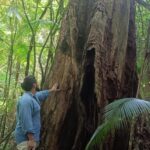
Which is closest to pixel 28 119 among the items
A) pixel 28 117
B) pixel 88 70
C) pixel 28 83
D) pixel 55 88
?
pixel 28 117

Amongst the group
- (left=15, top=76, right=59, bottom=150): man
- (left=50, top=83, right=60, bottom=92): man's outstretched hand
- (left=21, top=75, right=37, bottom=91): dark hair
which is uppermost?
(left=21, top=75, right=37, bottom=91): dark hair

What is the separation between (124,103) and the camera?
3.52m

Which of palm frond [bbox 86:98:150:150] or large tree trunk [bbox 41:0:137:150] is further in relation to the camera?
large tree trunk [bbox 41:0:137:150]

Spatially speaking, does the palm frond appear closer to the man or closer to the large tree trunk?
the large tree trunk

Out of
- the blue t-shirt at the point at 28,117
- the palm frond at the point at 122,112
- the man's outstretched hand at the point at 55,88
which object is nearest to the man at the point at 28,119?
the blue t-shirt at the point at 28,117

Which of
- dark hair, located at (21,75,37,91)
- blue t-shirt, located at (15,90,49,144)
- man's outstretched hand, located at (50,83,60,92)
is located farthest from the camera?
man's outstretched hand, located at (50,83,60,92)

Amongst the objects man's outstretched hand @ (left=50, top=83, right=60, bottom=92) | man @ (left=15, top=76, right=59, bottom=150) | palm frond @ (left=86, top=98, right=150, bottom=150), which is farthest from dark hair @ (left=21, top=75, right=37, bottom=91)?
palm frond @ (left=86, top=98, right=150, bottom=150)

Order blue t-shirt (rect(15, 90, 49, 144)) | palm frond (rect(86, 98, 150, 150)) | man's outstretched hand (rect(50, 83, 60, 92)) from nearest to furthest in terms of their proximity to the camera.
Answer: palm frond (rect(86, 98, 150, 150)), blue t-shirt (rect(15, 90, 49, 144)), man's outstretched hand (rect(50, 83, 60, 92))

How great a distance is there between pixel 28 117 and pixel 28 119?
0.02 meters

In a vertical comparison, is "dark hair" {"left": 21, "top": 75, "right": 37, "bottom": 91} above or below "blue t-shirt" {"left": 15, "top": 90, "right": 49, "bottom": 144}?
above

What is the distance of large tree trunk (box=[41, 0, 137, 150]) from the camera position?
4289mm

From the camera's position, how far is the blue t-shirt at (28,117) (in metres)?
4.04

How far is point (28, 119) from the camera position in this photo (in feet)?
13.2

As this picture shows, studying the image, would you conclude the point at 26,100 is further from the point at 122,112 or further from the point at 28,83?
the point at 122,112
